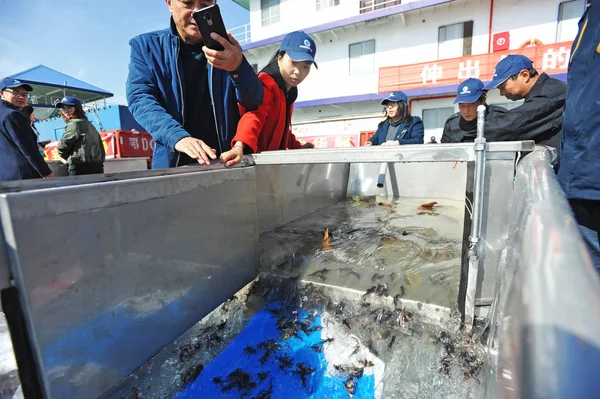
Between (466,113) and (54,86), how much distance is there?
24623mm

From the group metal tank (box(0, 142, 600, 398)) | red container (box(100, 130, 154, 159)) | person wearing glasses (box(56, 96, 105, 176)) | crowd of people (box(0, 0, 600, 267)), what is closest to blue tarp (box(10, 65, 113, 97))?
red container (box(100, 130, 154, 159))

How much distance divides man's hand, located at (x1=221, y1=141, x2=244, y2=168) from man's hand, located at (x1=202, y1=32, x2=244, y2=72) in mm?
467

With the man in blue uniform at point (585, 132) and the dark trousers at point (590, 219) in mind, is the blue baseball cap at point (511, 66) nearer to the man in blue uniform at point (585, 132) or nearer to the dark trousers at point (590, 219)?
the man in blue uniform at point (585, 132)

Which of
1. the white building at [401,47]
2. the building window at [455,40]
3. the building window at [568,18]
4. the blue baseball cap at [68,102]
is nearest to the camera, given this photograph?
the blue baseball cap at [68,102]

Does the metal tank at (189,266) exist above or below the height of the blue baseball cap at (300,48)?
below

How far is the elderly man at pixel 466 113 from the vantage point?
130 inches

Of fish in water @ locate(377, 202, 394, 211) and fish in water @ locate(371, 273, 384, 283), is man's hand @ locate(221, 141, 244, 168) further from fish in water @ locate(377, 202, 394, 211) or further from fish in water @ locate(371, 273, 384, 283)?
fish in water @ locate(377, 202, 394, 211)

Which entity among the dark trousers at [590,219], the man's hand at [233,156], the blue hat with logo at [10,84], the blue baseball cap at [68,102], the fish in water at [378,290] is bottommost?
the fish in water at [378,290]

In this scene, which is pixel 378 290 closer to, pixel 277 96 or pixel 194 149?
pixel 194 149

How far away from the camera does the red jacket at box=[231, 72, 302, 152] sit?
2.10m

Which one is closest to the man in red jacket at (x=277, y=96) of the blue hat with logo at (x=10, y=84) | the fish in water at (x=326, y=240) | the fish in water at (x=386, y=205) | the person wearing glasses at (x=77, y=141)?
the fish in water at (x=326, y=240)

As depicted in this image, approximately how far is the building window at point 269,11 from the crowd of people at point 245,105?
1589 centimetres

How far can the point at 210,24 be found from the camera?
1517mm

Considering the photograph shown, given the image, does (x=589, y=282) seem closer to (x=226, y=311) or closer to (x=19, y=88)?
(x=226, y=311)
